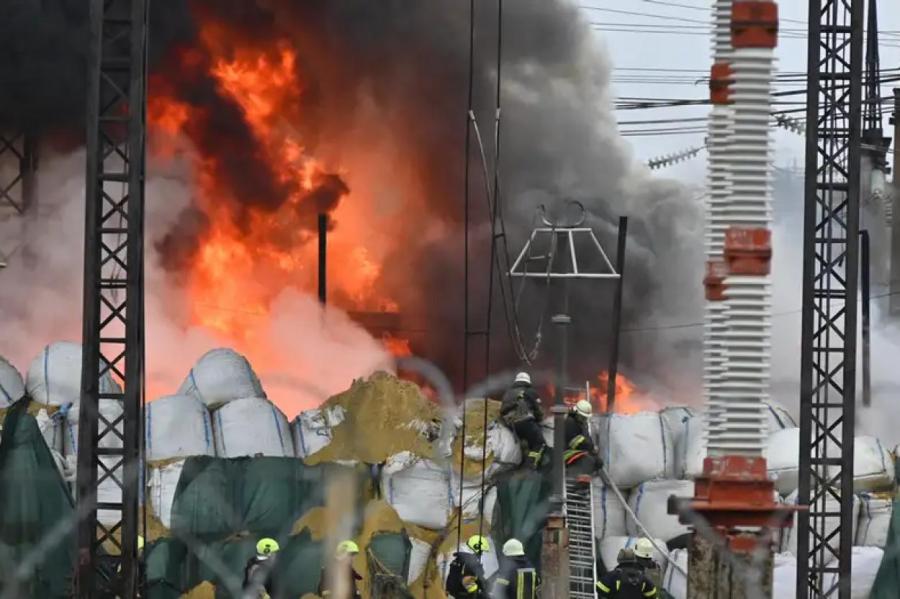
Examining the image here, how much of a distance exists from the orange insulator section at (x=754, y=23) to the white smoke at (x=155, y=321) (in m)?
19.9

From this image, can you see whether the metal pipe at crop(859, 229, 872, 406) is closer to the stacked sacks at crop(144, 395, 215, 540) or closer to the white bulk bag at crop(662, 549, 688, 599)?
the white bulk bag at crop(662, 549, 688, 599)

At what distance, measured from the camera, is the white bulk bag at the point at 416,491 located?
21.1 metres

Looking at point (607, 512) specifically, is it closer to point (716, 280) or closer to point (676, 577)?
point (676, 577)

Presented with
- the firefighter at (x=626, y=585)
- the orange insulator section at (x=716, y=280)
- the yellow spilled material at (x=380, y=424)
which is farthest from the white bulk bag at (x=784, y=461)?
the orange insulator section at (x=716, y=280)

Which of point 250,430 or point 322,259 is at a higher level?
point 322,259

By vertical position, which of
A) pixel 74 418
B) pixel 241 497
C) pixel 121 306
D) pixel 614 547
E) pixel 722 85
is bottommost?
pixel 614 547

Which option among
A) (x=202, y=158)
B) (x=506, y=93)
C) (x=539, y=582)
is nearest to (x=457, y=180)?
(x=506, y=93)

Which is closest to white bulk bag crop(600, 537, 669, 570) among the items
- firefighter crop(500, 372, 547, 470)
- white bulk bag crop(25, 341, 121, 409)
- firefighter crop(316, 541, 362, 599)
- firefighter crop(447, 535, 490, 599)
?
firefighter crop(500, 372, 547, 470)

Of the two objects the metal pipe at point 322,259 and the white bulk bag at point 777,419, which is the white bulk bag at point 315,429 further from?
the metal pipe at point 322,259

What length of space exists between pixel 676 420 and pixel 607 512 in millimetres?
1568

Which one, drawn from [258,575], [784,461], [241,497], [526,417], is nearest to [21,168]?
[241,497]

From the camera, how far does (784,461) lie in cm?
2164

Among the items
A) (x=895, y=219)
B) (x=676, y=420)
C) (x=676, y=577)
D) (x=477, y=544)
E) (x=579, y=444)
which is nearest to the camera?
(x=477, y=544)

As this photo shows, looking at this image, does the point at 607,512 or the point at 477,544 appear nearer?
the point at 477,544
